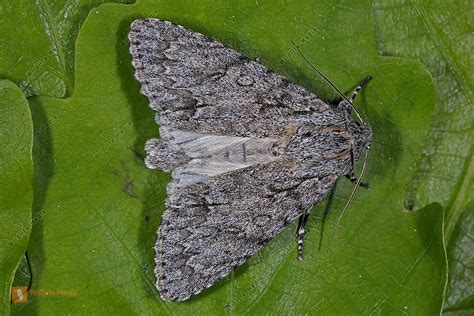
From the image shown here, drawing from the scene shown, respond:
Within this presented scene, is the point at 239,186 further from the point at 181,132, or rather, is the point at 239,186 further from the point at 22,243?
the point at 22,243

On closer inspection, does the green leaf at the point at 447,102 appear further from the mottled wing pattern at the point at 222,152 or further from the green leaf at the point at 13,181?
the green leaf at the point at 13,181

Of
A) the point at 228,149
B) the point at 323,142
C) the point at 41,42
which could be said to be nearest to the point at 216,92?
the point at 228,149

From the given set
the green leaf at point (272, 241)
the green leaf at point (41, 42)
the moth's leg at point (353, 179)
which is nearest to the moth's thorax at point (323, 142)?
the moth's leg at point (353, 179)

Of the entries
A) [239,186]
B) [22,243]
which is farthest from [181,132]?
[22,243]

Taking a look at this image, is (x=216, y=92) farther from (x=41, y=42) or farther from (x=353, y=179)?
(x=41, y=42)

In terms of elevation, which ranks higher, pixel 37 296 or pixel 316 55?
pixel 316 55

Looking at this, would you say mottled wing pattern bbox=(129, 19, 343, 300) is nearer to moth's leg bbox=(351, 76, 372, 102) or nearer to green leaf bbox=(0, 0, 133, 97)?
moth's leg bbox=(351, 76, 372, 102)
